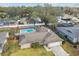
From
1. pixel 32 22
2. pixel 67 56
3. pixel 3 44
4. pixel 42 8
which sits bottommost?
pixel 67 56

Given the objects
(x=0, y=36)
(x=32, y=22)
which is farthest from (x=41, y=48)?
(x=0, y=36)

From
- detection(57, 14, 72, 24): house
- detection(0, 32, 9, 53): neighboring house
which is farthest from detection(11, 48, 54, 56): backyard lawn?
detection(57, 14, 72, 24): house


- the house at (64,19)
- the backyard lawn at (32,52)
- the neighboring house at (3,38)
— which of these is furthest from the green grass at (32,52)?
the house at (64,19)

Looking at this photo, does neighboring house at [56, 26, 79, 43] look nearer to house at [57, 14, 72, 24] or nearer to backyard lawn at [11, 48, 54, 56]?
house at [57, 14, 72, 24]

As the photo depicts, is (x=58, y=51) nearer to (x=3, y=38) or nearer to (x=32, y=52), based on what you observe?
(x=32, y=52)

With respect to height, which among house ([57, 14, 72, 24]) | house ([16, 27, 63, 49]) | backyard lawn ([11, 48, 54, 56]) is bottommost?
backyard lawn ([11, 48, 54, 56])

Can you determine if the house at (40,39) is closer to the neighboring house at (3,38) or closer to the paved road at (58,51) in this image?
the paved road at (58,51)

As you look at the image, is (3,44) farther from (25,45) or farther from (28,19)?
(28,19)
